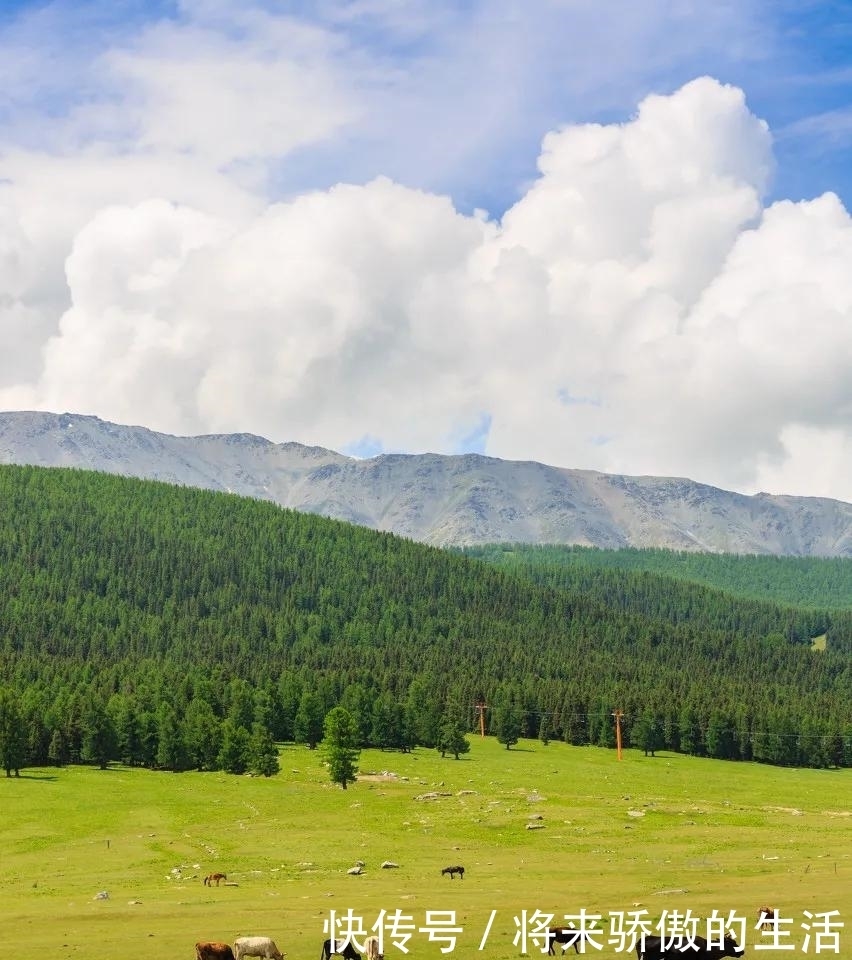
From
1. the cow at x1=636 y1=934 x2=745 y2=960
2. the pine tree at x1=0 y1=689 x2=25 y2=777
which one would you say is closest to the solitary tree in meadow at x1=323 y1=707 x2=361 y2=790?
the pine tree at x1=0 y1=689 x2=25 y2=777

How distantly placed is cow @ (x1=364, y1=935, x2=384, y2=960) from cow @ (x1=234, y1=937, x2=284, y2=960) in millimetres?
3727

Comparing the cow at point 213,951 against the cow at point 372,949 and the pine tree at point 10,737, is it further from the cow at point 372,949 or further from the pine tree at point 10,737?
the pine tree at point 10,737

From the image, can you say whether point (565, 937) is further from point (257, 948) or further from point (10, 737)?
point (10, 737)

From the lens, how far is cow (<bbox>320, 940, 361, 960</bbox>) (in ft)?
156

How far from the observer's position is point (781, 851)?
84938 mm

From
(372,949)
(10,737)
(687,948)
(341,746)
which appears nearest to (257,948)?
(372,949)

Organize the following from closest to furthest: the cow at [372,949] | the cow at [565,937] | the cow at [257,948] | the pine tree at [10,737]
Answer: the cow at [372,949] → the cow at [257,948] → the cow at [565,937] → the pine tree at [10,737]

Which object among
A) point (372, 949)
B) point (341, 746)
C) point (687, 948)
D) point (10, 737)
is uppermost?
point (687, 948)

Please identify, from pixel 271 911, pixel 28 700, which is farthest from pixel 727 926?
pixel 28 700

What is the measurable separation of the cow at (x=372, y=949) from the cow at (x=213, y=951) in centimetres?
570

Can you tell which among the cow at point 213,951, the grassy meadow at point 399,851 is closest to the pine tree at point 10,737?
the grassy meadow at point 399,851

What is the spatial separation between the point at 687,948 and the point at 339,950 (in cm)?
1449

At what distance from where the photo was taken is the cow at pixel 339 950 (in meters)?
47.4

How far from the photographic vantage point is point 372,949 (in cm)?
4712
